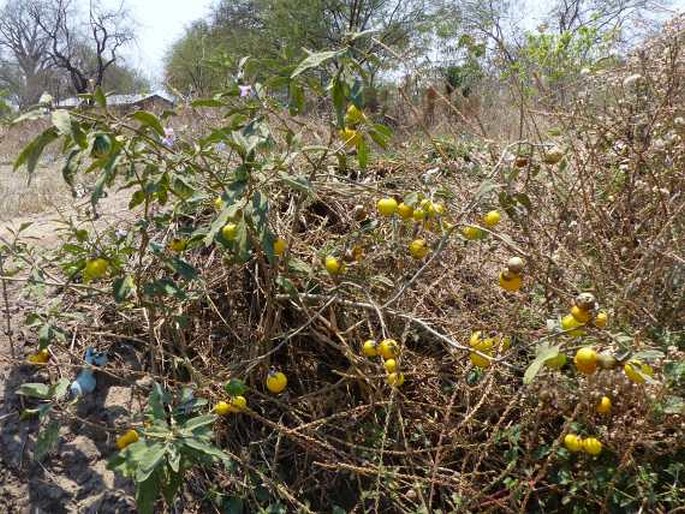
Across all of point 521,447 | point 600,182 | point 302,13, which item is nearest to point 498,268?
point 600,182

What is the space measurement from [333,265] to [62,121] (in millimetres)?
718

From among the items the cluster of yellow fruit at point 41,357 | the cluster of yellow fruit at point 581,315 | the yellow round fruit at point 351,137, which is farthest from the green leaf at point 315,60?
the cluster of yellow fruit at point 41,357

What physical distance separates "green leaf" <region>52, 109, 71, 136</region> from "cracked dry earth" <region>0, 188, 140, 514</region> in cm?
70

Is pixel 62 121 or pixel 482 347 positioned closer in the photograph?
pixel 62 121

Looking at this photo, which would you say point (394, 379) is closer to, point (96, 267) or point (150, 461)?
point (150, 461)

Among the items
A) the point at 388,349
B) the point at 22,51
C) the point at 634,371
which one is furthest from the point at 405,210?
the point at 22,51

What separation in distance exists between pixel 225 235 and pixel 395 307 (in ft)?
1.85

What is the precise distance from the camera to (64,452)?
146 cm

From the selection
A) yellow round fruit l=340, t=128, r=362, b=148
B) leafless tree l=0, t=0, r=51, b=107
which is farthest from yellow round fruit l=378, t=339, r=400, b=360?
leafless tree l=0, t=0, r=51, b=107

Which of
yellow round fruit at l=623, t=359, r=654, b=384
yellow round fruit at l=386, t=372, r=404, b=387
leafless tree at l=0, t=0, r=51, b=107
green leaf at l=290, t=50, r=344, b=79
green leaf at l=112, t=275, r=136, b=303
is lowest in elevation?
yellow round fruit at l=386, t=372, r=404, b=387

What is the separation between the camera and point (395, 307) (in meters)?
1.52

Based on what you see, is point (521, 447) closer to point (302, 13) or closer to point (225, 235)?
point (225, 235)

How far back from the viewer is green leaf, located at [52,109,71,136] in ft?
3.23

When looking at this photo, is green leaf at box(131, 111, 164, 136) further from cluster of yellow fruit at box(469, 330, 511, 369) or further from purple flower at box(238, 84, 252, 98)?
cluster of yellow fruit at box(469, 330, 511, 369)
